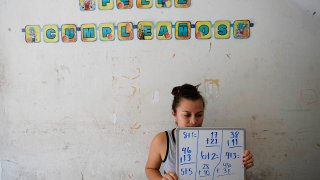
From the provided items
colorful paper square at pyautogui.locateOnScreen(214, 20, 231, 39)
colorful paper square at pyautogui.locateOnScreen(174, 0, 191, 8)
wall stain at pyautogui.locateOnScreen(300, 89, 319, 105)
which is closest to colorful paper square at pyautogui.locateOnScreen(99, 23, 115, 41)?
colorful paper square at pyautogui.locateOnScreen(174, 0, 191, 8)

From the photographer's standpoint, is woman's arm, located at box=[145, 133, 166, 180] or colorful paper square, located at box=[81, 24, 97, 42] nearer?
woman's arm, located at box=[145, 133, 166, 180]

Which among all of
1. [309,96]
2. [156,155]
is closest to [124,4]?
[156,155]

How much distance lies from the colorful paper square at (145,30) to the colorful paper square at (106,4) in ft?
0.76

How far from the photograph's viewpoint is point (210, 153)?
4.75ft

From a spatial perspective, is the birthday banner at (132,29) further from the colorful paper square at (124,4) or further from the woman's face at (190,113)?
the woman's face at (190,113)

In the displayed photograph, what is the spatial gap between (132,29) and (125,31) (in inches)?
2.0

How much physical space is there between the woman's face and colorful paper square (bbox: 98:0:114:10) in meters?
0.85

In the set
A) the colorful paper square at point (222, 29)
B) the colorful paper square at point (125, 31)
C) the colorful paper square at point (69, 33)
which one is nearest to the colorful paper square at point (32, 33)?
the colorful paper square at point (69, 33)

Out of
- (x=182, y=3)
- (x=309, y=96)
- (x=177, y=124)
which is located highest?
(x=182, y=3)

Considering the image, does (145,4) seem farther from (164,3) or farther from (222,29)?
(222,29)

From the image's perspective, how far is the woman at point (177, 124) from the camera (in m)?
1.55

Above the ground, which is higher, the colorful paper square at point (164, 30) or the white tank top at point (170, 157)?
the colorful paper square at point (164, 30)

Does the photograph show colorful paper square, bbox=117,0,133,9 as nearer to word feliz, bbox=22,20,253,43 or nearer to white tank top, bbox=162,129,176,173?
word feliz, bbox=22,20,253,43

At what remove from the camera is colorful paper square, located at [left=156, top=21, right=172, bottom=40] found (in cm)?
188
